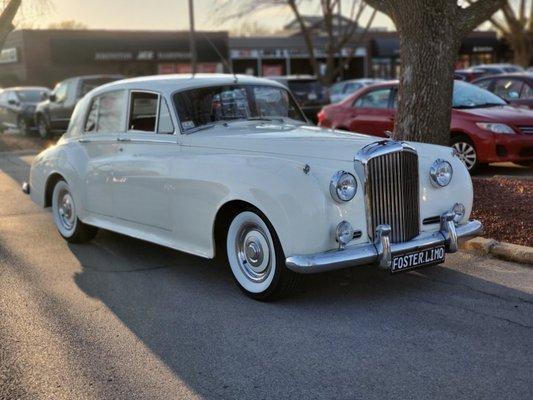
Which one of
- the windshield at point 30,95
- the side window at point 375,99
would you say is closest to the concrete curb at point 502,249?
the side window at point 375,99

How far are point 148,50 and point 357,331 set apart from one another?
3685 centimetres

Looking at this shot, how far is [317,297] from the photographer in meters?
5.10

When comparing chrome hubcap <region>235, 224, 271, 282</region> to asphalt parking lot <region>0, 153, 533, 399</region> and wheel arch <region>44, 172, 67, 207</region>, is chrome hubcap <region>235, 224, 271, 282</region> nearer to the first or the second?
asphalt parking lot <region>0, 153, 533, 399</region>

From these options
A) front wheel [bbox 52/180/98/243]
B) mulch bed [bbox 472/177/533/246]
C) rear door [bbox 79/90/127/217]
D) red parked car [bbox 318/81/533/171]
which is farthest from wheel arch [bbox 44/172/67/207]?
red parked car [bbox 318/81/533/171]

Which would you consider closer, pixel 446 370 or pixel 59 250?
pixel 446 370

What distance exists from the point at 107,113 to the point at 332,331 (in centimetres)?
365

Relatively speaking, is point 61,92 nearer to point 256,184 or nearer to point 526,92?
point 526,92

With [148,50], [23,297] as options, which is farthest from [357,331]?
[148,50]

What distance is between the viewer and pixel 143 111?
20.7 ft

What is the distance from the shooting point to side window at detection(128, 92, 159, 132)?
614cm

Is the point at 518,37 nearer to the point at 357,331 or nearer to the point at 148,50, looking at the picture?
the point at 148,50

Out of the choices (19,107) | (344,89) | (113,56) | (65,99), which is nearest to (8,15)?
(65,99)

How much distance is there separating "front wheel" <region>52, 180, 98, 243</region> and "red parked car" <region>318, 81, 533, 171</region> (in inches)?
188

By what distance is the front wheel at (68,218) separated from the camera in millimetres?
7054
